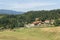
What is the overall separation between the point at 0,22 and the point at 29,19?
18621 millimetres

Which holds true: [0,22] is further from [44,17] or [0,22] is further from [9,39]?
[9,39]

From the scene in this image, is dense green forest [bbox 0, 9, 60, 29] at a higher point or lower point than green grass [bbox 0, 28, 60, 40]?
lower

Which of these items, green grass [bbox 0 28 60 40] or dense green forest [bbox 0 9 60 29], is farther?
dense green forest [bbox 0 9 60 29]

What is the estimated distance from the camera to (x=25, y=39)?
→ 35.7 meters

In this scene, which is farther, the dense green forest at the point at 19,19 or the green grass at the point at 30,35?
the dense green forest at the point at 19,19

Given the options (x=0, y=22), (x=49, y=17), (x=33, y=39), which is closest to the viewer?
(x=33, y=39)

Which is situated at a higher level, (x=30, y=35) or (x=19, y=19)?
(x=30, y=35)

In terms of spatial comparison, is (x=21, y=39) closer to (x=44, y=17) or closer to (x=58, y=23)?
(x=58, y=23)

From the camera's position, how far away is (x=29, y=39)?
115 feet

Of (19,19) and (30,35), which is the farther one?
(19,19)

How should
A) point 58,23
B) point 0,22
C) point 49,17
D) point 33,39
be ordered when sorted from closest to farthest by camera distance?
point 33,39 < point 58,23 < point 0,22 < point 49,17

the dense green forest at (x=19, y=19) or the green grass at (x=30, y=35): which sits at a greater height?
the green grass at (x=30, y=35)

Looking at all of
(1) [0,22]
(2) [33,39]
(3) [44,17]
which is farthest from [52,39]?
(3) [44,17]

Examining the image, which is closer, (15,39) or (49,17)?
(15,39)
